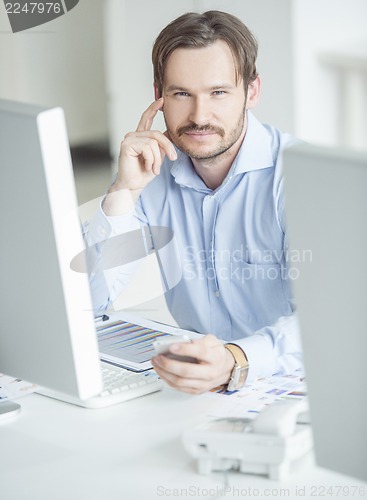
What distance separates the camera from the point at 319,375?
996 millimetres

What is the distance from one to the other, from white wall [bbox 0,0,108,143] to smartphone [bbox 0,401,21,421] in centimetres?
387

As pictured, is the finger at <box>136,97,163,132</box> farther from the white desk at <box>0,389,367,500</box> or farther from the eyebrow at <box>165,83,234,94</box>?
the white desk at <box>0,389,367,500</box>

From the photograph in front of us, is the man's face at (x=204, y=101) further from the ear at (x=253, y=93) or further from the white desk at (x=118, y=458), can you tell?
the white desk at (x=118, y=458)

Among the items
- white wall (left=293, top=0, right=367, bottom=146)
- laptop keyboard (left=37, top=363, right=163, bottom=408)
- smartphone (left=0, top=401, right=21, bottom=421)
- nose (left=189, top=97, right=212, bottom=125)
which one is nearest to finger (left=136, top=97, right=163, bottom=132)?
nose (left=189, top=97, right=212, bottom=125)

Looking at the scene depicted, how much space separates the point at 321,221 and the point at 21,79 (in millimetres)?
4725

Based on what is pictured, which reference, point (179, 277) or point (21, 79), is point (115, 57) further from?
point (179, 277)

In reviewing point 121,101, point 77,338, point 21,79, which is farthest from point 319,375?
point 21,79

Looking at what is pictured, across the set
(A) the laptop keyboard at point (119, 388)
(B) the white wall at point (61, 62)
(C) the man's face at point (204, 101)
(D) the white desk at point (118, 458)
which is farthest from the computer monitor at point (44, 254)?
(B) the white wall at point (61, 62)

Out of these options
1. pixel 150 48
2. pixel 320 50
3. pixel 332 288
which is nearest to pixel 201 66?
pixel 332 288

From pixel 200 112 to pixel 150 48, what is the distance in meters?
2.67

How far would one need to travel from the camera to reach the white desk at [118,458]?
1267mm

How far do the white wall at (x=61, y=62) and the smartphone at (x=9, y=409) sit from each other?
387cm

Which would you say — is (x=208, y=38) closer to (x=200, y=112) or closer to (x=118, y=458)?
(x=200, y=112)

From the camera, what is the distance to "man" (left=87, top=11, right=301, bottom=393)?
2.19 metres
